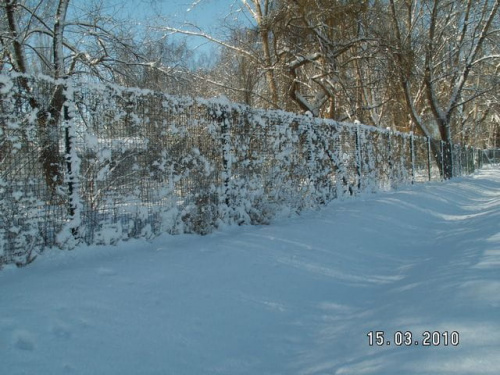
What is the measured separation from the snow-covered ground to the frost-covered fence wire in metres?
0.34

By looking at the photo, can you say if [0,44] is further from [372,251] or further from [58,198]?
[372,251]

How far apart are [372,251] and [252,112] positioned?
3.07 meters

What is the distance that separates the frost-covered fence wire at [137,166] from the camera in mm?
3926

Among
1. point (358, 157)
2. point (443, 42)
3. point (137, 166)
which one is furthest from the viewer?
point (443, 42)

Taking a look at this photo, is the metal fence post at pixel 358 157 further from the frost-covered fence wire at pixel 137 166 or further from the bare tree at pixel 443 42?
the bare tree at pixel 443 42

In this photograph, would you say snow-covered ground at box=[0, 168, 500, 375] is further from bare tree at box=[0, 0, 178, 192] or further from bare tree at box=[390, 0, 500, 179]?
bare tree at box=[390, 0, 500, 179]

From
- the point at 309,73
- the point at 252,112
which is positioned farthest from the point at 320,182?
the point at 309,73

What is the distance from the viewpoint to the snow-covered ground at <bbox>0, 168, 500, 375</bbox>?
2527mm

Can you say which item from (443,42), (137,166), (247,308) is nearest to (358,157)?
(137,166)

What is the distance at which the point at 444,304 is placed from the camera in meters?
3.01

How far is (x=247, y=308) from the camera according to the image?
3639mm

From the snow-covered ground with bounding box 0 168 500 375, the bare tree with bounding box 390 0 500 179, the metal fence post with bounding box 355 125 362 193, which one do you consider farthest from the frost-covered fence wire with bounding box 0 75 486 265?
the bare tree with bounding box 390 0 500 179

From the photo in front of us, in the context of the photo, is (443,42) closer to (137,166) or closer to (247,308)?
(137,166)

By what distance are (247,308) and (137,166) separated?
238 cm
